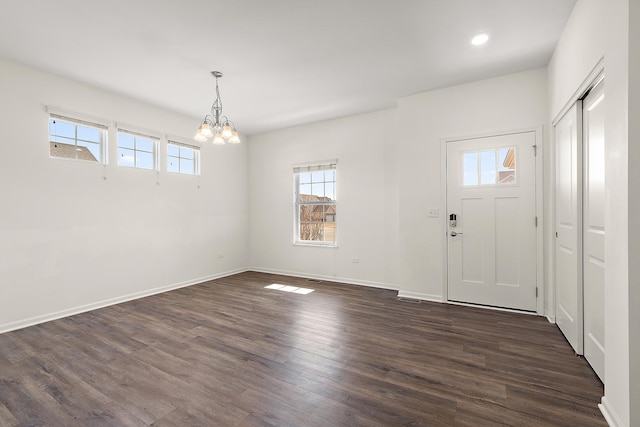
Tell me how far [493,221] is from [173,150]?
492 cm

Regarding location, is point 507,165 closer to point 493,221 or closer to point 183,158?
point 493,221

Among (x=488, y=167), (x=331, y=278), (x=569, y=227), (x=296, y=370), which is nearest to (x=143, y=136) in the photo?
(x=331, y=278)

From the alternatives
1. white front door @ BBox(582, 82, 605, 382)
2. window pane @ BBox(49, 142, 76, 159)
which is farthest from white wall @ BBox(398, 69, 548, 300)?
window pane @ BBox(49, 142, 76, 159)

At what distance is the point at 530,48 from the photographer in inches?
117

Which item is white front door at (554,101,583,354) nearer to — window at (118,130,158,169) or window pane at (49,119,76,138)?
window at (118,130,158,169)

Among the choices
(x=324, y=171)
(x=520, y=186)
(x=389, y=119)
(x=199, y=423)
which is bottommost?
(x=199, y=423)

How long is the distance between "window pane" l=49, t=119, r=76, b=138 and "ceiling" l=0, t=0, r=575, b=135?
1.93 feet

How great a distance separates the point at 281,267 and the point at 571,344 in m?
4.43

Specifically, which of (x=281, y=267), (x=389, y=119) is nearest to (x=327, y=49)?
(x=389, y=119)

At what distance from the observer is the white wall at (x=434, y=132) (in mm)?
3480

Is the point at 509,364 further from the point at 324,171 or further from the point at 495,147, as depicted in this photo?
the point at 324,171

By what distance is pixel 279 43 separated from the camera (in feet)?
9.39

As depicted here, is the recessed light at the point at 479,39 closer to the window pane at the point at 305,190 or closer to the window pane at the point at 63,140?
the window pane at the point at 305,190

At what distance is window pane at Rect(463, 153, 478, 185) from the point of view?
3740mm
